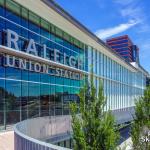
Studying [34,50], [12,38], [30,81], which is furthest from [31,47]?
[12,38]

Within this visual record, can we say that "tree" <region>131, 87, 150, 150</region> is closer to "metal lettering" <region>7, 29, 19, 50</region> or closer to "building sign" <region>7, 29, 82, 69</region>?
"building sign" <region>7, 29, 82, 69</region>

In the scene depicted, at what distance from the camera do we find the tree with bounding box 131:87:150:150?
70.7 feet

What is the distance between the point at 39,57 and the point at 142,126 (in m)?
8.49

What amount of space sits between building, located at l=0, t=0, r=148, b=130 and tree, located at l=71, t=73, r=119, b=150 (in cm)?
370

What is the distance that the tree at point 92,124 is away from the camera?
9344 mm

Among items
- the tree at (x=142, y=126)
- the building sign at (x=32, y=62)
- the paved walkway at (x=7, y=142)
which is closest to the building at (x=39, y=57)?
the building sign at (x=32, y=62)

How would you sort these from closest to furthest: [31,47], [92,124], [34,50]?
[92,124], [31,47], [34,50]

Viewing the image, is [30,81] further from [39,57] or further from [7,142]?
[7,142]

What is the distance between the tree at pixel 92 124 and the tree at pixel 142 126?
12303 mm

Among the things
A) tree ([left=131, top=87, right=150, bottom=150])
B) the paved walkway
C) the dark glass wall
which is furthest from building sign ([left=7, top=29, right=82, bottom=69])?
tree ([left=131, top=87, right=150, bottom=150])

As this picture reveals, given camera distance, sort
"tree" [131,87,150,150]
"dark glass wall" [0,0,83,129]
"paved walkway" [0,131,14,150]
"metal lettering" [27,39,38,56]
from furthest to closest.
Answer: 1. "metal lettering" [27,39,38,56]
2. "tree" [131,87,150,150]
3. "dark glass wall" [0,0,83,129]
4. "paved walkway" [0,131,14,150]

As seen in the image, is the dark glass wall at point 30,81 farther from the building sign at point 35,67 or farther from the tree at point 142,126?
the tree at point 142,126

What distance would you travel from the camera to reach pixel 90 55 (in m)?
36.7

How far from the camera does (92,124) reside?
9.52 m
